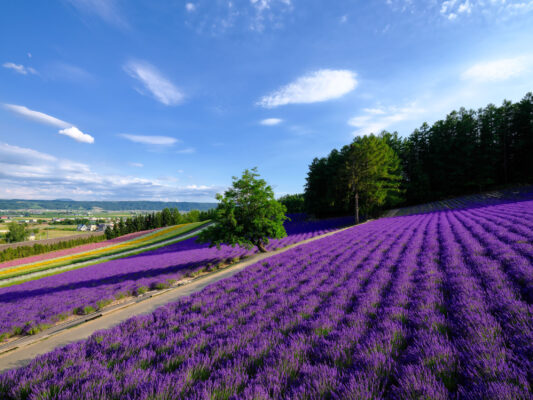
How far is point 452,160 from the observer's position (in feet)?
160

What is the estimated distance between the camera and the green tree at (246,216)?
15.0m

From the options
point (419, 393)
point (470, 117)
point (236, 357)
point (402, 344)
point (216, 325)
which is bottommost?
point (216, 325)

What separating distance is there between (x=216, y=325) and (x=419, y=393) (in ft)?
12.2

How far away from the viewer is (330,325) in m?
3.85

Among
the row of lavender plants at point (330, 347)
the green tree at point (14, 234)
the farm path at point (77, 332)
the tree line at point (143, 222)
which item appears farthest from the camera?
the tree line at point (143, 222)

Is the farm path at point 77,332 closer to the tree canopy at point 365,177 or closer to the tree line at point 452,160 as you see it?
the tree canopy at point 365,177

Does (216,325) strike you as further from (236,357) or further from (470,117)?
(470,117)

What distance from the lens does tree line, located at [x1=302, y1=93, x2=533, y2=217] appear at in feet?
143

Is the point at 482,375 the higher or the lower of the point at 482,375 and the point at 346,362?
the higher

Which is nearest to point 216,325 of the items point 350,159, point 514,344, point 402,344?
point 402,344

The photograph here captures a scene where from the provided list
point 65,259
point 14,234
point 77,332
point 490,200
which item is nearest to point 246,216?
point 77,332

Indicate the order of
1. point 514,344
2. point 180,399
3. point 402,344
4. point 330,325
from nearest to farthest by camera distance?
point 180,399 < point 514,344 < point 402,344 < point 330,325

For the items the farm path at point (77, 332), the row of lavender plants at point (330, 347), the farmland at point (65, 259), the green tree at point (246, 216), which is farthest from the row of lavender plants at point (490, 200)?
the farmland at point (65, 259)

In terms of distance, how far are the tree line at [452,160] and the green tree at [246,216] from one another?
25.2 metres
